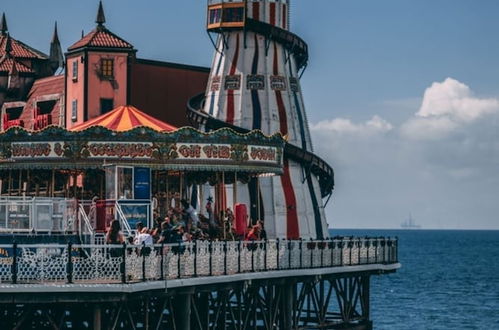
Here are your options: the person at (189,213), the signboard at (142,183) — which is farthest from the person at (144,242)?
the person at (189,213)

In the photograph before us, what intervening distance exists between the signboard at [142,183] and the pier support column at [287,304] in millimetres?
6646

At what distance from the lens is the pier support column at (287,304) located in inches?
1991

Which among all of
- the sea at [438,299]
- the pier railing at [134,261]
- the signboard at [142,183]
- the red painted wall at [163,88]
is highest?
the red painted wall at [163,88]

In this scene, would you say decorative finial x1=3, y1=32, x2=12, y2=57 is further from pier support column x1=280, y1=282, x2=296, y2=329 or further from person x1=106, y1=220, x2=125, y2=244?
person x1=106, y1=220, x2=125, y2=244

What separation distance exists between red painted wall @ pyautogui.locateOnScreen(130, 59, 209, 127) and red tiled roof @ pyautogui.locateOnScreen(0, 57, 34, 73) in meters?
11.3

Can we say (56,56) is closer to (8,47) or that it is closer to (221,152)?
(8,47)

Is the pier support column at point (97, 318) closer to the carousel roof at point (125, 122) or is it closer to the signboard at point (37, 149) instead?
the signboard at point (37, 149)

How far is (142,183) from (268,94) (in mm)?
27054

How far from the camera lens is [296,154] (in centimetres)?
7206

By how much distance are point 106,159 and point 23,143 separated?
123 inches

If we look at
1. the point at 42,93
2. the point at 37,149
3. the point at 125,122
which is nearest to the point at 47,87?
the point at 42,93

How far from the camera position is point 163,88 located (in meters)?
73.9

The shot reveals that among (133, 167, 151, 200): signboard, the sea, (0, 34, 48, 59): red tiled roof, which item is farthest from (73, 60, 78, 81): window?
the sea

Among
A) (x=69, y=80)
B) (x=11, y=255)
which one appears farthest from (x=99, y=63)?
(x=11, y=255)
